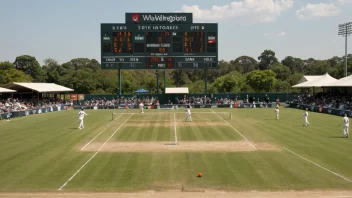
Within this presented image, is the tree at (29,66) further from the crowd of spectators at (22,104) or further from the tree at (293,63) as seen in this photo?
the tree at (293,63)

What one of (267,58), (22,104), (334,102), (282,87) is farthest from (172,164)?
(267,58)

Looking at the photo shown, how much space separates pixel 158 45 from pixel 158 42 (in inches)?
18.8

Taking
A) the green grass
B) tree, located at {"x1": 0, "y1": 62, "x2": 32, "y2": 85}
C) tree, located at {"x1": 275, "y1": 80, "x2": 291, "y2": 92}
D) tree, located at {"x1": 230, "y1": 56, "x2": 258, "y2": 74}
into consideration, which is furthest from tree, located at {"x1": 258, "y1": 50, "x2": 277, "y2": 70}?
the green grass

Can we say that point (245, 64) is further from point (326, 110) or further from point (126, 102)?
point (326, 110)

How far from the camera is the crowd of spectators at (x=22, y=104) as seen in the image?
5369 centimetres

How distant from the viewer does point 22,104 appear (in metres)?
59.8

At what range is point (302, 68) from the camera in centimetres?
16850

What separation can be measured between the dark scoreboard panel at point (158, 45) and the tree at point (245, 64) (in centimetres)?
10905

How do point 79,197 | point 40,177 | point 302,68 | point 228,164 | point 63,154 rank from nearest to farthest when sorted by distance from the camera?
point 79,197 → point 40,177 → point 228,164 → point 63,154 → point 302,68

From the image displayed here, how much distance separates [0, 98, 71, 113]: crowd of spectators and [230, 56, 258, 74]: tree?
110 meters

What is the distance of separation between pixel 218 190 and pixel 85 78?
3942 inches

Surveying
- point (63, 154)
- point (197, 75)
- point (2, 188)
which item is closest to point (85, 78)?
point (197, 75)

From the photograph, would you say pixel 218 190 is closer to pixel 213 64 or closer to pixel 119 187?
pixel 119 187

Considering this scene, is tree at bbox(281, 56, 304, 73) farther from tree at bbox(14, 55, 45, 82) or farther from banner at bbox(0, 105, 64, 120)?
banner at bbox(0, 105, 64, 120)
